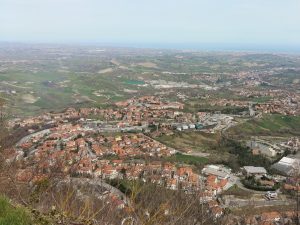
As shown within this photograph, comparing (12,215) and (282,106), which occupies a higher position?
(12,215)

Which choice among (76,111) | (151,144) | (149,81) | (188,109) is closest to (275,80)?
(149,81)

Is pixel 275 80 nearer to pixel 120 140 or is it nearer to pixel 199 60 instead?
pixel 199 60

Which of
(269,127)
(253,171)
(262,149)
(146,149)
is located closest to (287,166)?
(253,171)

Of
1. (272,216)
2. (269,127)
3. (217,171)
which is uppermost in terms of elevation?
(272,216)

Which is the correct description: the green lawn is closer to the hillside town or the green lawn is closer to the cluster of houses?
the hillside town

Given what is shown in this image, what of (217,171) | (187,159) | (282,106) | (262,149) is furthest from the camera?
(282,106)

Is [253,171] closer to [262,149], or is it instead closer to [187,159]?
[187,159]

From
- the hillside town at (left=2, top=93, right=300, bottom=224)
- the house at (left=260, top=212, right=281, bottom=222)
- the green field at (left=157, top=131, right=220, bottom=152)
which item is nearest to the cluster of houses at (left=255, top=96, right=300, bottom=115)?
the hillside town at (left=2, top=93, right=300, bottom=224)

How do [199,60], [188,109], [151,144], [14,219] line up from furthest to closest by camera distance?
1. [199,60]
2. [188,109]
3. [151,144]
4. [14,219]
